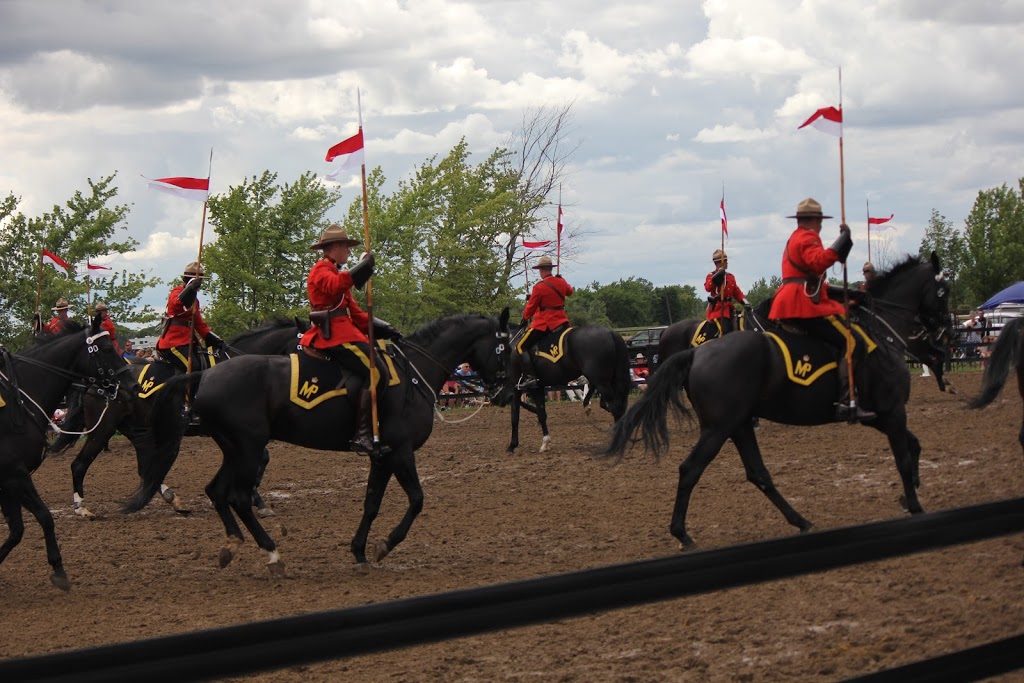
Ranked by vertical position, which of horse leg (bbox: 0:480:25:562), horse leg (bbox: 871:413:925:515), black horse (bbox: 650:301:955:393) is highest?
black horse (bbox: 650:301:955:393)

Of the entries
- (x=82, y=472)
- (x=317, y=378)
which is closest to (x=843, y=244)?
(x=317, y=378)

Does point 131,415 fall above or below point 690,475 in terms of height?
above

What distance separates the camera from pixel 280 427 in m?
8.86

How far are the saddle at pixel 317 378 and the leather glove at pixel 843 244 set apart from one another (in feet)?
12.3

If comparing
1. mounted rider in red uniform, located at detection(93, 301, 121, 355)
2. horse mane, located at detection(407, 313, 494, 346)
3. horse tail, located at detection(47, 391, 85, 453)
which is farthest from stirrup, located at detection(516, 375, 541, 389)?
horse tail, located at detection(47, 391, 85, 453)

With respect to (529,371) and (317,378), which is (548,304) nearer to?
(529,371)

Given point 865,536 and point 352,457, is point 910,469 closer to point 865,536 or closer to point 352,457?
point 865,536

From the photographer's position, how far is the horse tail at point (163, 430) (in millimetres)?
9047

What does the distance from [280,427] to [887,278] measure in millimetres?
5743

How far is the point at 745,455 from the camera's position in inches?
360

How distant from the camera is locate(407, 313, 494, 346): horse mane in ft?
33.1

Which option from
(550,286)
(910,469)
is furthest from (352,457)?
(910,469)

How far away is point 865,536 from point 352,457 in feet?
46.8

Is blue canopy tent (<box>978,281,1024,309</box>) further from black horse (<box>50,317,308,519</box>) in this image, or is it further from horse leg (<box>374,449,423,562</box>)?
horse leg (<box>374,449,423,562</box>)
